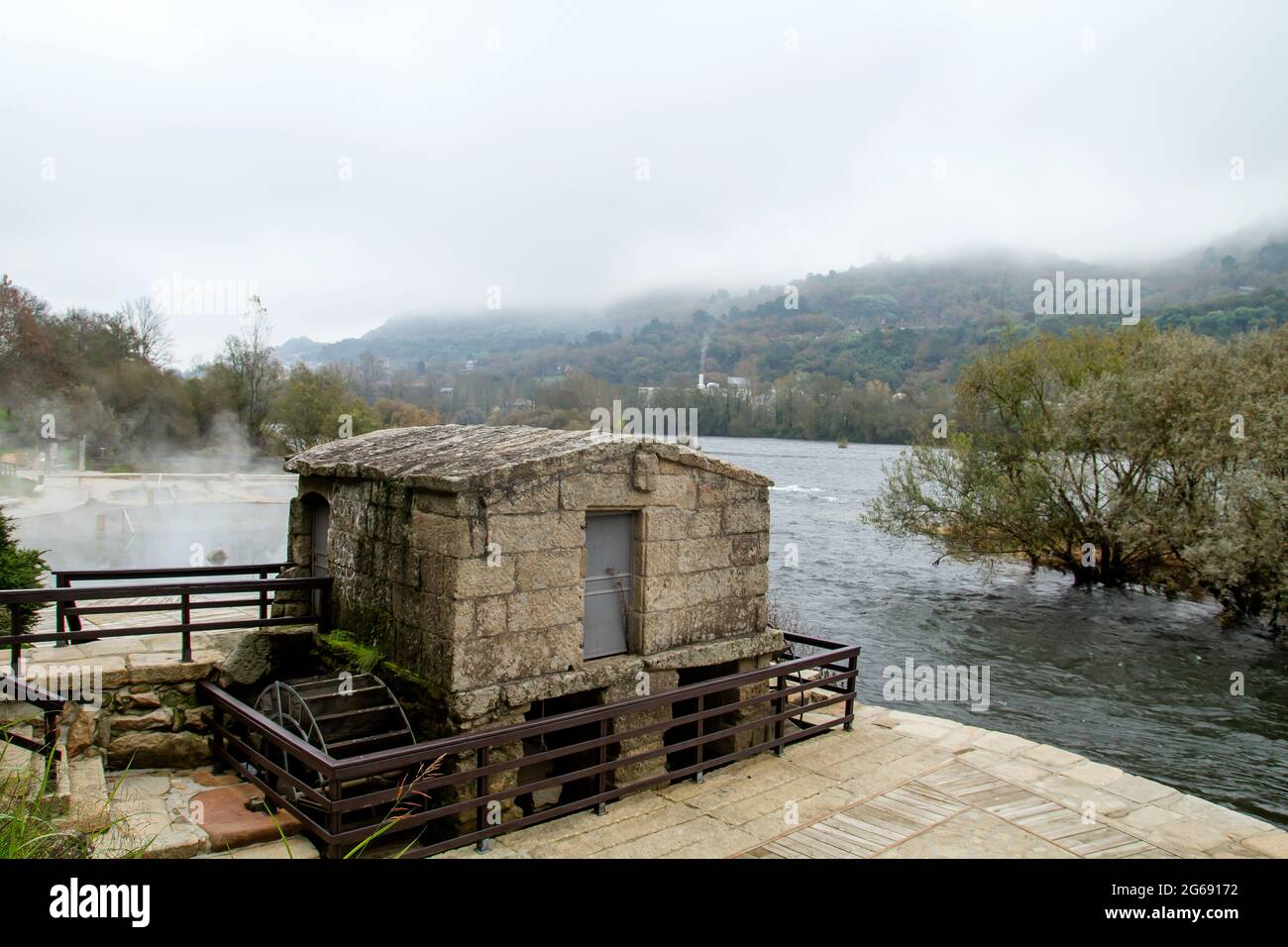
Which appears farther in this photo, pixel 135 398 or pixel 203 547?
pixel 135 398

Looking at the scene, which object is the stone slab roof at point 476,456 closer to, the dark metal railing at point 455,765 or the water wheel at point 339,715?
the water wheel at point 339,715

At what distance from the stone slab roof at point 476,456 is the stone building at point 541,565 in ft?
0.08

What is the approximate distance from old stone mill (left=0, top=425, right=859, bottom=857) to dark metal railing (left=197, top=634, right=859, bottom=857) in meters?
0.03

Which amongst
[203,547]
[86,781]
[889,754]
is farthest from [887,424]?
[86,781]

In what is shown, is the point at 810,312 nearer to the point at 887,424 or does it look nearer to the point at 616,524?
the point at 887,424

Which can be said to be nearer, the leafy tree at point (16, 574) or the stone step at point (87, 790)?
the stone step at point (87, 790)

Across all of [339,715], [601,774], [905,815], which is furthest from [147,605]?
[905,815]

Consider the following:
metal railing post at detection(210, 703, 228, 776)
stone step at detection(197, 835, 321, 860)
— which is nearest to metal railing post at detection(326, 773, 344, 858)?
stone step at detection(197, 835, 321, 860)

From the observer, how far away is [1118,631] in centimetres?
2344

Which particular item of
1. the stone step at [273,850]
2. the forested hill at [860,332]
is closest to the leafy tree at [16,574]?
the stone step at [273,850]

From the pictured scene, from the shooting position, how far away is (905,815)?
8.11 metres

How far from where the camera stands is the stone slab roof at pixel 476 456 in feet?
25.7

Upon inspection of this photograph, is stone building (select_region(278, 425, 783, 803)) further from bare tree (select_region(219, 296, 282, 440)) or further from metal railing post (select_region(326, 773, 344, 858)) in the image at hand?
bare tree (select_region(219, 296, 282, 440))
